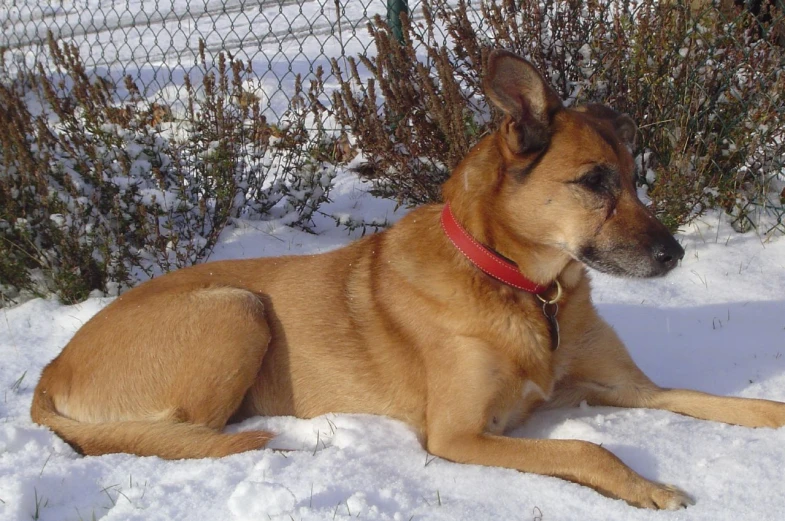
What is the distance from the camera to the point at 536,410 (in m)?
3.54

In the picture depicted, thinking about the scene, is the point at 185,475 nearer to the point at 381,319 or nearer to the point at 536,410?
the point at 381,319

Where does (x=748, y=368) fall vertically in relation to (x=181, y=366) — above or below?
below

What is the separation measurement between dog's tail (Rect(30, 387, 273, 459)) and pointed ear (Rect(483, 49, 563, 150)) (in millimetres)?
1573

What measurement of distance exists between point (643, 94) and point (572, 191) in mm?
2768

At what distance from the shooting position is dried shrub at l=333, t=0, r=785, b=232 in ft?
17.3

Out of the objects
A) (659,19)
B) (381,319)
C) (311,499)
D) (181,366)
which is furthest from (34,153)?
(659,19)

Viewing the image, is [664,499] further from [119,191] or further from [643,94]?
[119,191]

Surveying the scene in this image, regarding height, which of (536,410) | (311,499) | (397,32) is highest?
(397,32)

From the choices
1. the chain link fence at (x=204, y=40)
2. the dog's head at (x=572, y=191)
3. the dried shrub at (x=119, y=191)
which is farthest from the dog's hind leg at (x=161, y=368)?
the chain link fence at (x=204, y=40)

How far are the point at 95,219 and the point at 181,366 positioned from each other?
82.2 inches

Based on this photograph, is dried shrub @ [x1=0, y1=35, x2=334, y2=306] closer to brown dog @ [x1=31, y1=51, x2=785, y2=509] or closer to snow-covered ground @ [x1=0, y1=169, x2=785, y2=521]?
snow-covered ground @ [x1=0, y1=169, x2=785, y2=521]

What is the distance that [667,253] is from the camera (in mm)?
3037

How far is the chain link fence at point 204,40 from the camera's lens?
338 inches

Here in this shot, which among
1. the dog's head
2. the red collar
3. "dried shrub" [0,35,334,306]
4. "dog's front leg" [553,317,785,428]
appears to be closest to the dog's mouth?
the dog's head
